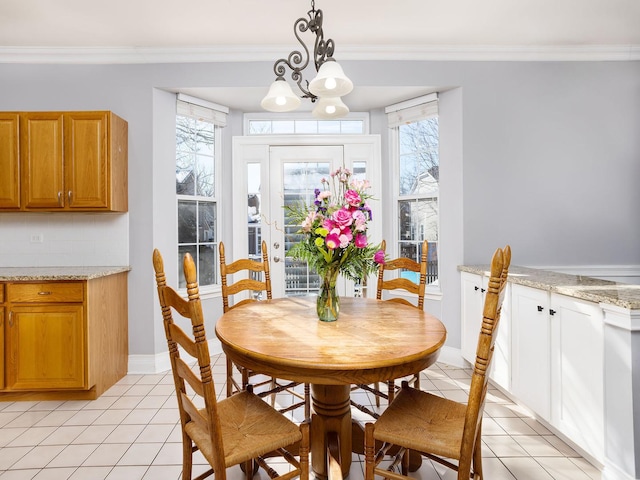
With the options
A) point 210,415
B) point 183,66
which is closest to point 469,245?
point 210,415

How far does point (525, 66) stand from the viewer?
3.26 m

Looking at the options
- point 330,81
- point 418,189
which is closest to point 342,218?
point 330,81

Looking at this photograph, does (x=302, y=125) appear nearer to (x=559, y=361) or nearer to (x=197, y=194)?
(x=197, y=194)

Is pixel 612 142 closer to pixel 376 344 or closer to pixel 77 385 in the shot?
A: pixel 376 344

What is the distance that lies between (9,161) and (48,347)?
153cm

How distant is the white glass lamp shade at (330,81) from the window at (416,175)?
6.52 feet

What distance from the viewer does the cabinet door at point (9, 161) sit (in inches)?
114

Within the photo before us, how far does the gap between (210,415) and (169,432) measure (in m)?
1.36

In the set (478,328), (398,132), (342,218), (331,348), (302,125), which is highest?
(302,125)

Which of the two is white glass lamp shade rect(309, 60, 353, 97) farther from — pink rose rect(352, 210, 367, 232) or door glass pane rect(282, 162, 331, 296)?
door glass pane rect(282, 162, 331, 296)

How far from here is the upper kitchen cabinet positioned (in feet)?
9.50

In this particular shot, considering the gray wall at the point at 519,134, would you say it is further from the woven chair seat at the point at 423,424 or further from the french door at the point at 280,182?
the woven chair seat at the point at 423,424

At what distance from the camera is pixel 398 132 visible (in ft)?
12.3

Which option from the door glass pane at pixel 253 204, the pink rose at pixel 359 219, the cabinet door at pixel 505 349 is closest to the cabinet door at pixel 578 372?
the cabinet door at pixel 505 349
